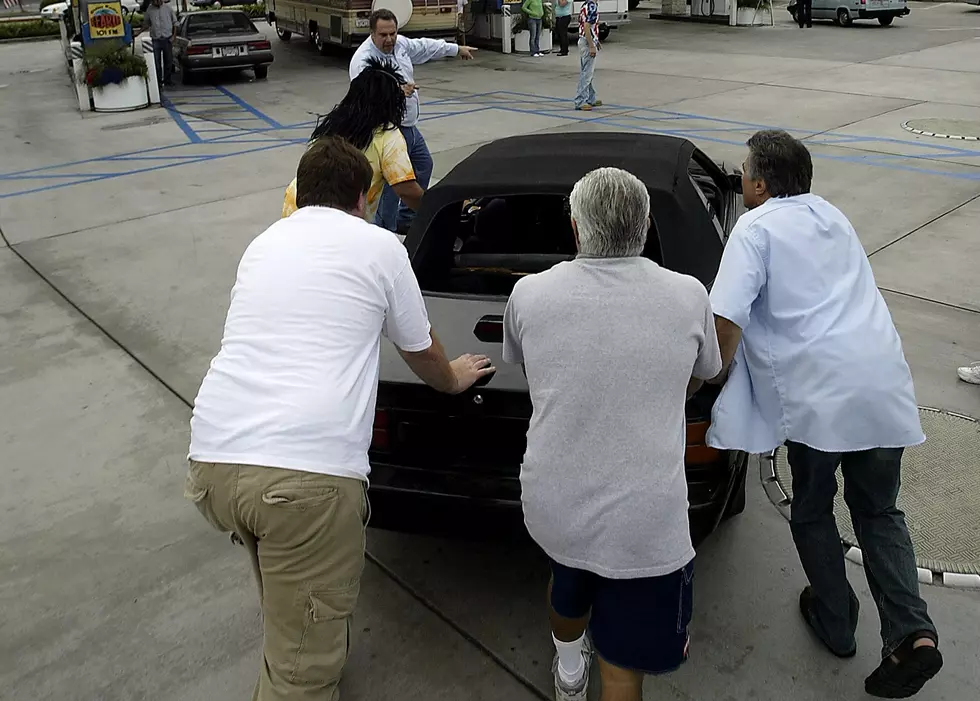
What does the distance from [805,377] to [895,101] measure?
1196 centimetres

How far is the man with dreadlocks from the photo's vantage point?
4.44 metres

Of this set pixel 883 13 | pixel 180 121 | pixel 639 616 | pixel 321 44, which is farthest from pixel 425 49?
pixel 883 13

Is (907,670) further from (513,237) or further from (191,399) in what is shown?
(191,399)

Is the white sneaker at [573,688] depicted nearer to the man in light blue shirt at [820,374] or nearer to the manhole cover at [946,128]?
the man in light blue shirt at [820,374]

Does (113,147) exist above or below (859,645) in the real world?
above

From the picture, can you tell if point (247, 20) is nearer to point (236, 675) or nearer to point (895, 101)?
point (895, 101)

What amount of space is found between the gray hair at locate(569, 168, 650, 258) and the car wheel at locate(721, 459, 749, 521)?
136cm

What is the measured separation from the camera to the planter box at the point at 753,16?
2411cm

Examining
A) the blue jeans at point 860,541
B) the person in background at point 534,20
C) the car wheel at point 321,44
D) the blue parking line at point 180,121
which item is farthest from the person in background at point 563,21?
the blue jeans at point 860,541

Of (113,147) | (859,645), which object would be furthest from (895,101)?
(859,645)

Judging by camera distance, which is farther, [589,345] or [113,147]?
[113,147]

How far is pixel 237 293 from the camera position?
7.88ft

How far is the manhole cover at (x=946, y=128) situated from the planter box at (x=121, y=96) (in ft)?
37.2

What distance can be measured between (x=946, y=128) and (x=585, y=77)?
15.7ft
